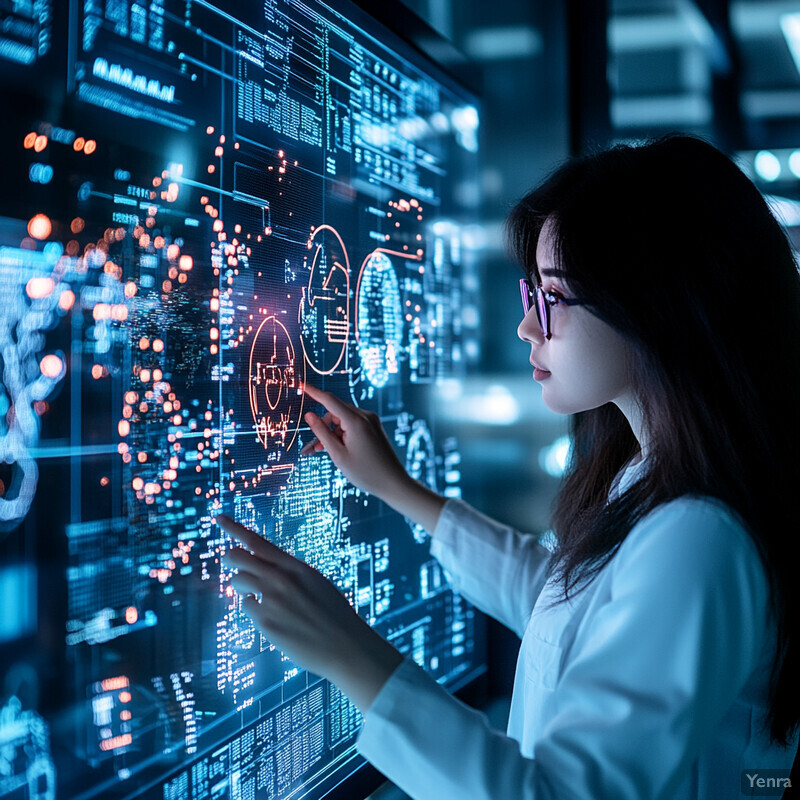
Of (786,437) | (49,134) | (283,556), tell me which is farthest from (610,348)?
(49,134)

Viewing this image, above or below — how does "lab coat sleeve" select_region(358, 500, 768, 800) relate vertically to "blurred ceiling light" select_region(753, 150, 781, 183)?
below

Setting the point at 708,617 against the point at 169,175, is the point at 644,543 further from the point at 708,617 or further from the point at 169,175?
the point at 169,175

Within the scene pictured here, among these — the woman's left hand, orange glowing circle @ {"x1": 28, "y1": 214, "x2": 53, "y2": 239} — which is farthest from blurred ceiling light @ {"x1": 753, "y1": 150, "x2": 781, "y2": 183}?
orange glowing circle @ {"x1": 28, "y1": 214, "x2": 53, "y2": 239}

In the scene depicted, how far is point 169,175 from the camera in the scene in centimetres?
74

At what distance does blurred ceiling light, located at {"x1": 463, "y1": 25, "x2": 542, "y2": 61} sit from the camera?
158 cm

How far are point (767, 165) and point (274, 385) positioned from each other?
4.37 feet

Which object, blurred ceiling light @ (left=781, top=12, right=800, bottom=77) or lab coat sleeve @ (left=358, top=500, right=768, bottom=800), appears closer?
lab coat sleeve @ (left=358, top=500, right=768, bottom=800)

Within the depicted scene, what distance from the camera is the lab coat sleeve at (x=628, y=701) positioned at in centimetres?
65

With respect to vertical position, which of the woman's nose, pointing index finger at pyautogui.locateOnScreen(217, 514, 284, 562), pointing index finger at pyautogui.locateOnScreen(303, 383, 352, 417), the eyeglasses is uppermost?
the eyeglasses

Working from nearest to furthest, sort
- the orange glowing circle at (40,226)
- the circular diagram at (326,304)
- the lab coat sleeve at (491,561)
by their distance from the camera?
the orange glowing circle at (40,226)
the circular diagram at (326,304)
the lab coat sleeve at (491,561)

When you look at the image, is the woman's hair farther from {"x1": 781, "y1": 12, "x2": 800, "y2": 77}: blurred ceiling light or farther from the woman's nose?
{"x1": 781, "y1": 12, "x2": 800, "y2": 77}: blurred ceiling light

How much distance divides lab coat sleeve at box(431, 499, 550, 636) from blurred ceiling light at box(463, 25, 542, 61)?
95 centimetres

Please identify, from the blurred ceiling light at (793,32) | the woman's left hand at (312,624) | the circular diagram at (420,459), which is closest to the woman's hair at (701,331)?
the woman's left hand at (312,624)

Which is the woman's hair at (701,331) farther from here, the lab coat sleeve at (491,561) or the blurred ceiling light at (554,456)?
the blurred ceiling light at (554,456)
